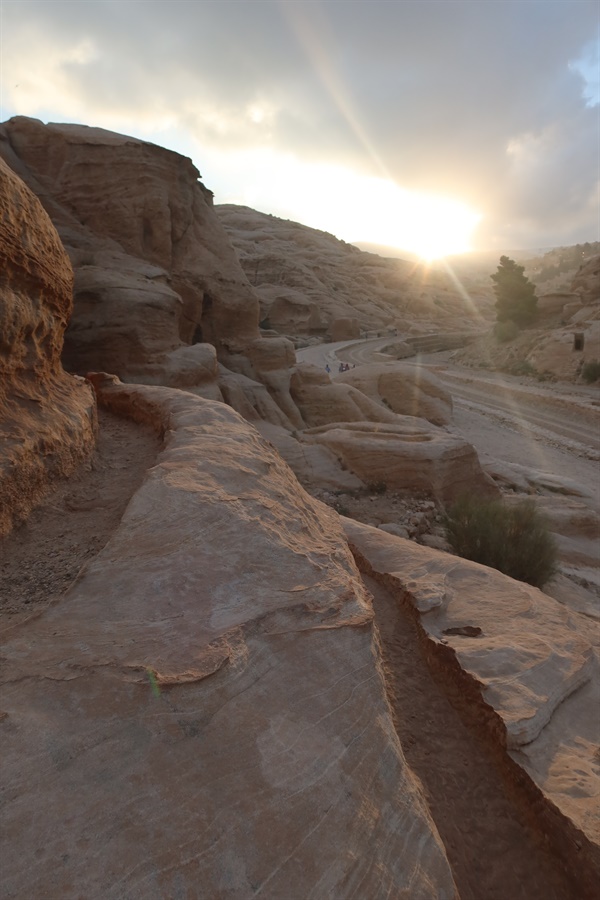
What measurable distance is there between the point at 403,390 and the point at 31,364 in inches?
588

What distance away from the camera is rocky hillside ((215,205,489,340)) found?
38781 mm

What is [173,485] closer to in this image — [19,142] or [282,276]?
[19,142]

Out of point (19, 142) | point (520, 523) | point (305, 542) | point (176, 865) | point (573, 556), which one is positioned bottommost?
point (573, 556)

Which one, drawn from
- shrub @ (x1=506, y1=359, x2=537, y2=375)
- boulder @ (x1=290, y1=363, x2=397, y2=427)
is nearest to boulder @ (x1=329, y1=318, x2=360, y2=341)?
shrub @ (x1=506, y1=359, x2=537, y2=375)

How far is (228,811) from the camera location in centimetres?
168

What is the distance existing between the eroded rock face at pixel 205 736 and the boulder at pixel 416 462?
6.70m

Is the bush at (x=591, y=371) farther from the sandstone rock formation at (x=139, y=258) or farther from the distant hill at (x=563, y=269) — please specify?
the distant hill at (x=563, y=269)

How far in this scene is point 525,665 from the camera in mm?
3178

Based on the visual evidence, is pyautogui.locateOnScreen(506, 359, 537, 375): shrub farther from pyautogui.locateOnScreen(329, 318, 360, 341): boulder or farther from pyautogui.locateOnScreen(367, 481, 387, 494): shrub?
pyautogui.locateOnScreen(367, 481, 387, 494): shrub

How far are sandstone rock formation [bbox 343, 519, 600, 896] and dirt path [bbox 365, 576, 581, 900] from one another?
140 mm

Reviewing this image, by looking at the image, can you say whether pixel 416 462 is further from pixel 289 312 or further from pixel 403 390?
Result: pixel 289 312

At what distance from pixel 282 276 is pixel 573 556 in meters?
39.2

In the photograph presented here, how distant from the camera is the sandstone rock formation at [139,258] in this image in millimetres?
10312

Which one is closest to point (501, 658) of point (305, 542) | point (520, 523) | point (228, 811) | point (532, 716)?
point (532, 716)
